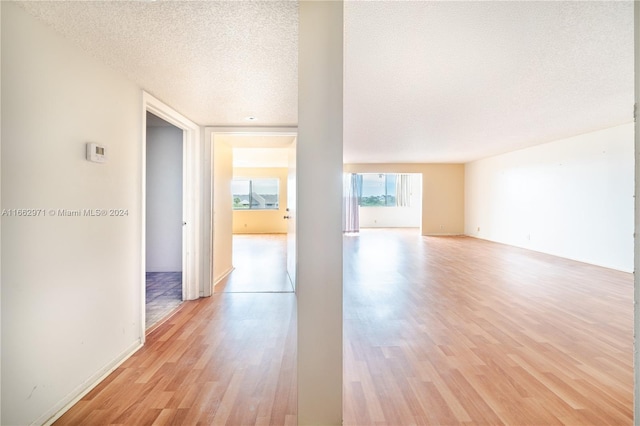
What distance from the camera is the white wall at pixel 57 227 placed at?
1397 mm

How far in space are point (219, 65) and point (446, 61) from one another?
1.90 m

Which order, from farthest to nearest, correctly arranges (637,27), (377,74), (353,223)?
1. (353,223)
2. (377,74)
3. (637,27)

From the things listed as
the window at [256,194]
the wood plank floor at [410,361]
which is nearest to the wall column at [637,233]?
the wood plank floor at [410,361]

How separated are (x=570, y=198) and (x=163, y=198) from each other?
7.55 m

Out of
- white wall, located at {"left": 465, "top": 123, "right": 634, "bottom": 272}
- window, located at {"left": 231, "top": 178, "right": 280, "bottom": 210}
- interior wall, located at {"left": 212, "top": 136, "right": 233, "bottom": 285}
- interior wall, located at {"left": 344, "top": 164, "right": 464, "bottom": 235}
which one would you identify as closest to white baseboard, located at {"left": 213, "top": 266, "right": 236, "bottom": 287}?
interior wall, located at {"left": 212, "top": 136, "right": 233, "bottom": 285}

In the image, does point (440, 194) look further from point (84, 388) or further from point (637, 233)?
point (84, 388)

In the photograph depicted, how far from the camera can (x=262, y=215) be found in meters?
11.0

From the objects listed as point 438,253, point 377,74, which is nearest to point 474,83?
point 377,74

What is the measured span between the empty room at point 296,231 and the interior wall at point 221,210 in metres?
0.08

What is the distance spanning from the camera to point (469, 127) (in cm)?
500

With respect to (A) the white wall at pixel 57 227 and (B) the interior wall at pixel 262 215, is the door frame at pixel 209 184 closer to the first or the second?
(A) the white wall at pixel 57 227

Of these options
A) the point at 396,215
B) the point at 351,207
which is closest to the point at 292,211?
the point at 351,207

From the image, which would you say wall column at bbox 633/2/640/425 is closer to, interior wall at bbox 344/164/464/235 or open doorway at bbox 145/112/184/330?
open doorway at bbox 145/112/184/330

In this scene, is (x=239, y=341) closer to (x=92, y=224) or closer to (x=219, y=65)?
(x=92, y=224)
